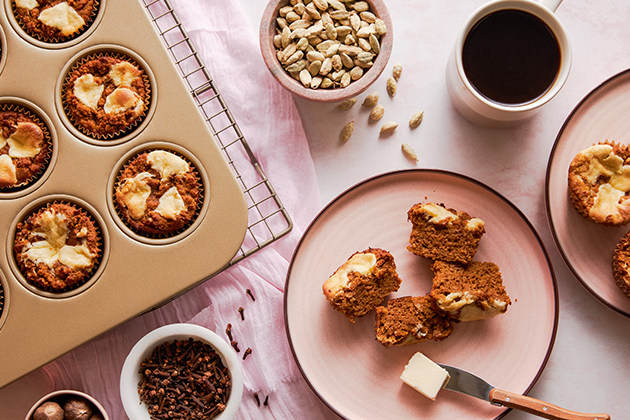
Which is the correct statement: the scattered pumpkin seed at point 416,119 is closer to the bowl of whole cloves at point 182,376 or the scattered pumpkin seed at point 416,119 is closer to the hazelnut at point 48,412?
the bowl of whole cloves at point 182,376

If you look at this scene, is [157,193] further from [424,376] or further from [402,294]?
[424,376]

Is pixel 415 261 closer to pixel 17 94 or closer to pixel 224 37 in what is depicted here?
pixel 224 37

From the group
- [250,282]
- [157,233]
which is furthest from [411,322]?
[157,233]

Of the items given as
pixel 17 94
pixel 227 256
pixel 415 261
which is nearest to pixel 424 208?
pixel 415 261

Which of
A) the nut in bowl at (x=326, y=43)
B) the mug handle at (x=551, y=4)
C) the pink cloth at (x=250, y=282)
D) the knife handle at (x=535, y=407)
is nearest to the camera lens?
the mug handle at (x=551, y=4)

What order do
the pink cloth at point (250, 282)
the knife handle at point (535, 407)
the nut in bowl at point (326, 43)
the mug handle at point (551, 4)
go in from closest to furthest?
the mug handle at point (551, 4) → the knife handle at point (535, 407) → the nut in bowl at point (326, 43) → the pink cloth at point (250, 282)

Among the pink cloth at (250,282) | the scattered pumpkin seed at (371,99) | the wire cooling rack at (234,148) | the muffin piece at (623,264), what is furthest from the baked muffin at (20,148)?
the muffin piece at (623,264)

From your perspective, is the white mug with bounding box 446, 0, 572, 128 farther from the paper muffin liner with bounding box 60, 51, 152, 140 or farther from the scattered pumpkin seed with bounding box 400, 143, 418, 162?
the paper muffin liner with bounding box 60, 51, 152, 140
